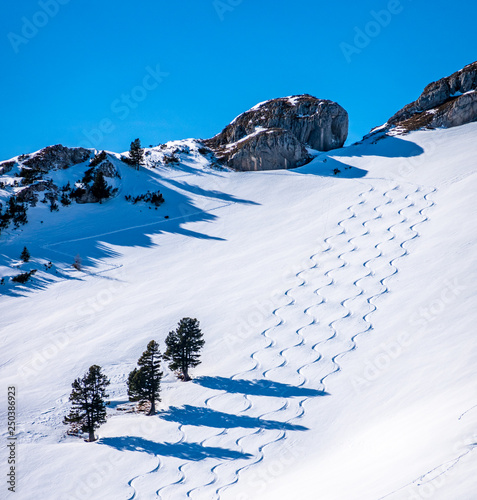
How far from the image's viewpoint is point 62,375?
26484 millimetres

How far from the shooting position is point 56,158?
54.5 metres

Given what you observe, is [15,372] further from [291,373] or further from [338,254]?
[338,254]

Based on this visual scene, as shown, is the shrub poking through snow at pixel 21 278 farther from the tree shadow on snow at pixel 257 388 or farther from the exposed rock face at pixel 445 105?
the exposed rock face at pixel 445 105

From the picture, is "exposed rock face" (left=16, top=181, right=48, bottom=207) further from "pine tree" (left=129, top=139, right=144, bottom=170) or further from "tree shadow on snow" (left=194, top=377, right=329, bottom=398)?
"tree shadow on snow" (left=194, top=377, right=329, bottom=398)

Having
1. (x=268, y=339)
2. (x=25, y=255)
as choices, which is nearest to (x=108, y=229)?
(x=25, y=255)

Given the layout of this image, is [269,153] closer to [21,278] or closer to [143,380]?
[21,278]

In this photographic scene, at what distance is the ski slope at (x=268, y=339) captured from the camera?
61.3ft

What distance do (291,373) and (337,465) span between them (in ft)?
24.8

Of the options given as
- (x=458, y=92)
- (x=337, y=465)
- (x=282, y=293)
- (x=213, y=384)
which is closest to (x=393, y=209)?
(x=282, y=293)

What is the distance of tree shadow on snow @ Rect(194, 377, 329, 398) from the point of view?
2375 centimetres

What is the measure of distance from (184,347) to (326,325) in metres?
8.30

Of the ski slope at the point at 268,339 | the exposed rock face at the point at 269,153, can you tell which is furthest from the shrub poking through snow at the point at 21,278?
the exposed rock face at the point at 269,153

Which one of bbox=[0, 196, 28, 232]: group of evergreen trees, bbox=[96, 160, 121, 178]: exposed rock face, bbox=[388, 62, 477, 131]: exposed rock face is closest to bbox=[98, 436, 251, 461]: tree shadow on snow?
bbox=[0, 196, 28, 232]: group of evergreen trees

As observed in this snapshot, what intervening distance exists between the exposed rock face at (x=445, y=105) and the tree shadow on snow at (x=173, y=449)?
5390 cm
